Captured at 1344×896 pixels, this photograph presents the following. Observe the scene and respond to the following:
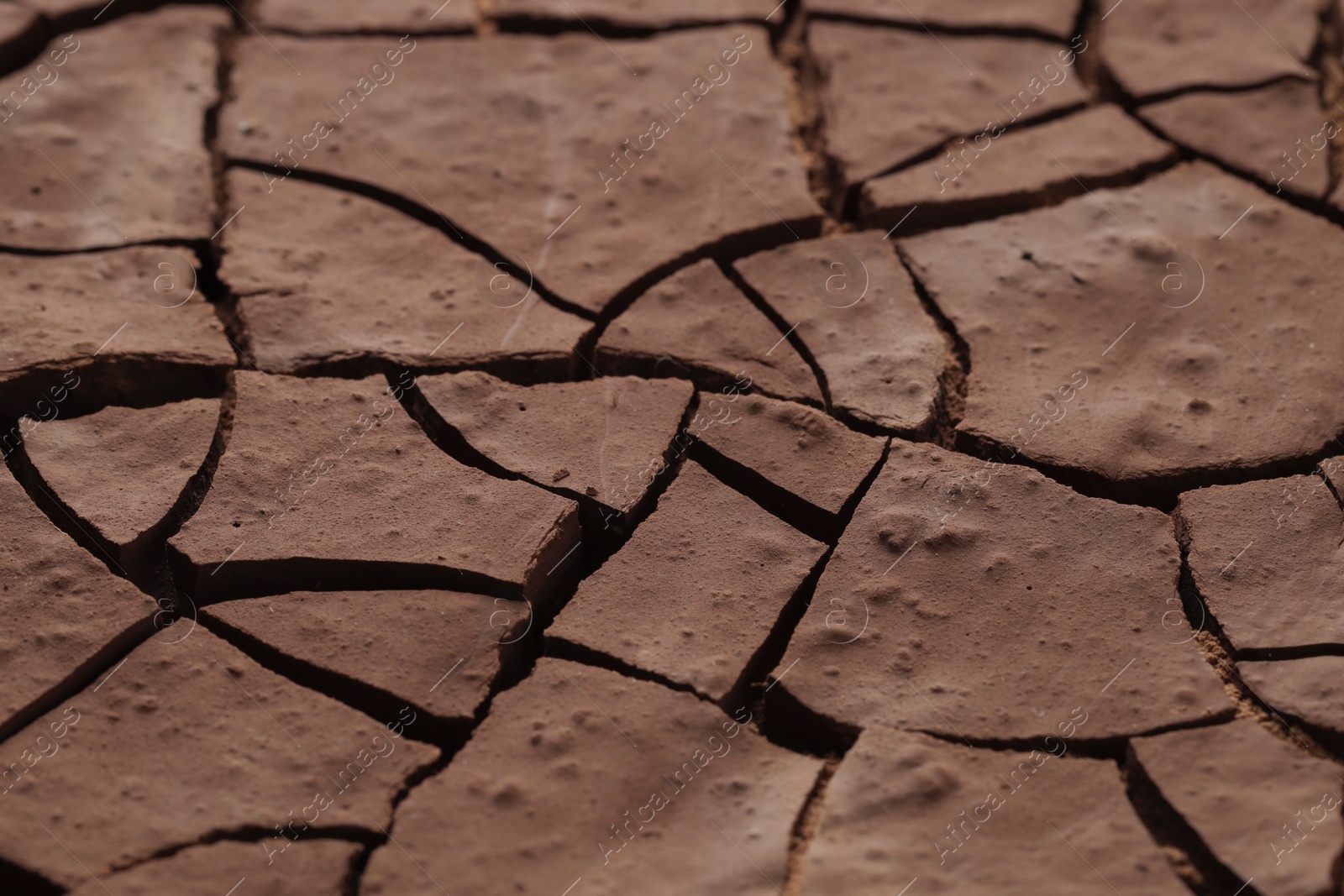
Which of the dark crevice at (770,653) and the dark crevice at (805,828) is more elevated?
the dark crevice at (770,653)

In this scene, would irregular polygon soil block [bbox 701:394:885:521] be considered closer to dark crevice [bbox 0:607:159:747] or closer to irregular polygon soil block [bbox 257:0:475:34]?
dark crevice [bbox 0:607:159:747]

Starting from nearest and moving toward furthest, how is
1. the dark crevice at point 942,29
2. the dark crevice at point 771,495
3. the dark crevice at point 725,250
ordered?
the dark crevice at point 771,495, the dark crevice at point 725,250, the dark crevice at point 942,29

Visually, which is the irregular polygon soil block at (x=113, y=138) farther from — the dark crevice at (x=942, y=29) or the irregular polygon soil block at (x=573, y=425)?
the dark crevice at (x=942, y=29)

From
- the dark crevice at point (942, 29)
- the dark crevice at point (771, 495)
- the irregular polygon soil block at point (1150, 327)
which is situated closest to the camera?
the dark crevice at point (771, 495)

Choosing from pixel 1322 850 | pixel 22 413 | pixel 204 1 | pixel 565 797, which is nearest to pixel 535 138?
pixel 204 1

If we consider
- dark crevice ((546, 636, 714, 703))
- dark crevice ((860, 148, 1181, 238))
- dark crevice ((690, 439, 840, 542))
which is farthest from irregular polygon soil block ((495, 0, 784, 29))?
dark crevice ((546, 636, 714, 703))

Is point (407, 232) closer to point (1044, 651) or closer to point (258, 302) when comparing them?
point (258, 302)

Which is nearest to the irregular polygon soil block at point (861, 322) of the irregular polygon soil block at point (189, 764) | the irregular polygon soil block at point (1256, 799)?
the irregular polygon soil block at point (1256, 799)

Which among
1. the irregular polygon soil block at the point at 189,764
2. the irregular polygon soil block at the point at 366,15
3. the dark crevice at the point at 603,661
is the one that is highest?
the irregular polygon soil block at the point at 366,15
